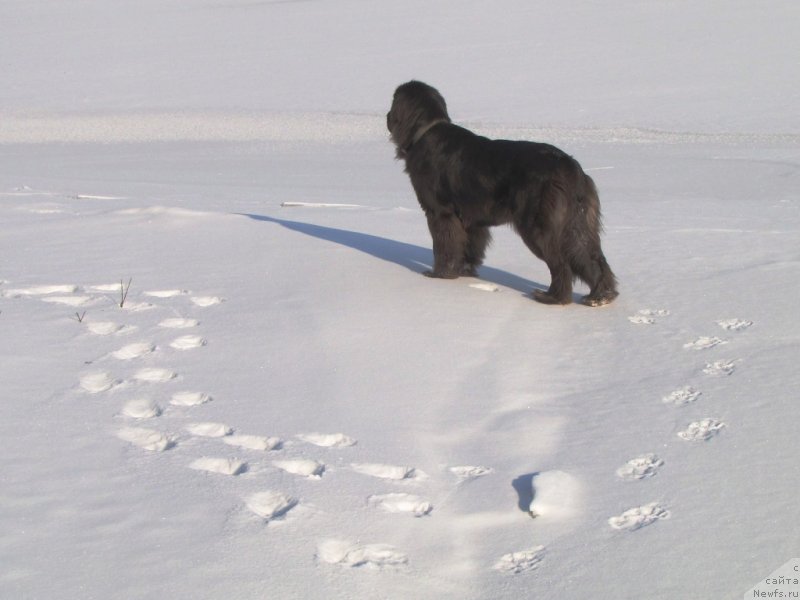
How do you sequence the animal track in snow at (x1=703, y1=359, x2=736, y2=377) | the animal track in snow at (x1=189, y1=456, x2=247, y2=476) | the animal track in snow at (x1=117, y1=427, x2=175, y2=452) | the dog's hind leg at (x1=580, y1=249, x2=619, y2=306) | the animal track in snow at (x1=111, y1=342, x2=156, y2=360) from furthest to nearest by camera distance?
the dog's hind leg at (x1=580, y1=249, x2=619, y2=306), the animal track in snow at (x1=111, y1=342, x2=156, y2=360), the animal track in snow at (x1=703, y1=359, x2=736, y2=377), the animal track in snow at (x1=117, y1=427, x2=175, y2=452), the animal track in snow at (x1=189, y1=456, x2=247, y2=476)

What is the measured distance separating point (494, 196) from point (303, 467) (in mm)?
2828

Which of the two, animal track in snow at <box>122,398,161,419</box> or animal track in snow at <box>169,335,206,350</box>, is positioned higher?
animal track in snow at <box>122,398,161,419</box>

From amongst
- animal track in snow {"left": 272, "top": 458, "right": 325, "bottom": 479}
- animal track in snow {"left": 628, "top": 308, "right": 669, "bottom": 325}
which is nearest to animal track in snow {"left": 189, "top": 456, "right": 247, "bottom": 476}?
animal track in snow {"left": 272, "top": 458, "right": 325, "bottom": 479}

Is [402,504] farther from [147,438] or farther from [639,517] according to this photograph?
[147,438]

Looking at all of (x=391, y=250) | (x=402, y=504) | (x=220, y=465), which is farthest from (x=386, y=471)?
(x=391, y=250)

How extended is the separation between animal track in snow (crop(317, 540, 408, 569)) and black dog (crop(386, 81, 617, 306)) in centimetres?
302

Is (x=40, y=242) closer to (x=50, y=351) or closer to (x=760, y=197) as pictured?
(x=50, y=351)

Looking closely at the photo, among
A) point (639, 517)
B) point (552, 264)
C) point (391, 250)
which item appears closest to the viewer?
point (639, 517)

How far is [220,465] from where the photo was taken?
3809 mm

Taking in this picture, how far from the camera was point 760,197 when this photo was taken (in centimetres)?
1009

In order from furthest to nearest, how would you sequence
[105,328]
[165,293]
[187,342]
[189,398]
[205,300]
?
1. [165,293]
2. [205,300]
3. [105,328]
4. [187,342]
5. [189,398]

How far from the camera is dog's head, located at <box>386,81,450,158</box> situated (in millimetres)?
6582

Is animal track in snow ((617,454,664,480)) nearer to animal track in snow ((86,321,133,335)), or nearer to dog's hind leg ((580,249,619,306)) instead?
dog's hind leg ((580,249,619,306))

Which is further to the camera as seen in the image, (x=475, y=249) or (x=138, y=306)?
(x=475, y=249)
